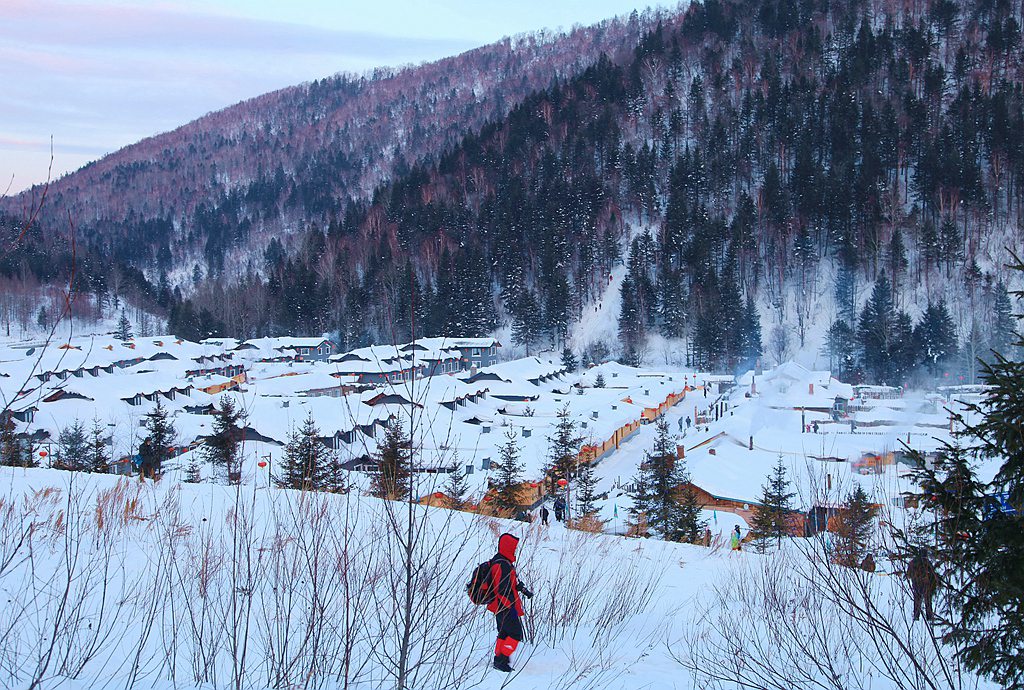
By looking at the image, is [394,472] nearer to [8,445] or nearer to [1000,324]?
[8,445]

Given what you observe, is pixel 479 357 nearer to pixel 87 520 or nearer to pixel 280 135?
pixel 87 520

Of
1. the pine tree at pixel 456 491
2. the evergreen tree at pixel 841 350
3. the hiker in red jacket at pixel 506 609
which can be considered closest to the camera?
the hiker in red jacket at pixel 506 609

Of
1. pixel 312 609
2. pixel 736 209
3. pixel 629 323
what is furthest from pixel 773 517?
pixel 736 209

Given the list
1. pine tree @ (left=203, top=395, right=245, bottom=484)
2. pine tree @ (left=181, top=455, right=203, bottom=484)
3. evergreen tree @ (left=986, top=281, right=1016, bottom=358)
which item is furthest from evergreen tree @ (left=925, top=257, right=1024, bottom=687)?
evergreen tree @ (left=986, top=281, right=1016, bottom=358)

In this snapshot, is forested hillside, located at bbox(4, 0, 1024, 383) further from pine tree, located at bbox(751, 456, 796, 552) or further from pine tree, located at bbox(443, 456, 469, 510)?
pine tree, located at bbox(443, 456, 469, 510)

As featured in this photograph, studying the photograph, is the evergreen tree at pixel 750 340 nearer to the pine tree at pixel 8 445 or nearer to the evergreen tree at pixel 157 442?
the evergreen tree at pixel 157 442

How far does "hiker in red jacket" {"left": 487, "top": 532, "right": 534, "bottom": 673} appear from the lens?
380cm

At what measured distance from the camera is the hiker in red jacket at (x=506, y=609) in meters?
3.80

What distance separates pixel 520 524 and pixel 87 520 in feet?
11.5

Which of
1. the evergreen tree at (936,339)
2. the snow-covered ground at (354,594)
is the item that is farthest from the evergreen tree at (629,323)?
the snow-covered ground at (354,594)

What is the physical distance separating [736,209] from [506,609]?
5449cm

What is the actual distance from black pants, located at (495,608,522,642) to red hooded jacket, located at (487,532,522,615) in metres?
0.02

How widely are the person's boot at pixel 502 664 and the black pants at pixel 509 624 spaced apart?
0.34ft

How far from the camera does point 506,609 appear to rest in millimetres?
3793
